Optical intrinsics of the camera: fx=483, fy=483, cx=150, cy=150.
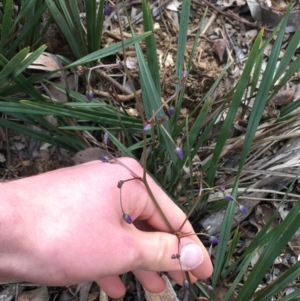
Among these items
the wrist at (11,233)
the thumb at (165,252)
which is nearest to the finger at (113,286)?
the thumb at (165,252)

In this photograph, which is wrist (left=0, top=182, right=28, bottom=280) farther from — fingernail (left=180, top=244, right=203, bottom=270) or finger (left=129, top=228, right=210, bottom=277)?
fingernail (left=180, top=244, right=203, bottom=270)

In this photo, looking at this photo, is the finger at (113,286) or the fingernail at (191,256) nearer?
the fingernail at (191,256)

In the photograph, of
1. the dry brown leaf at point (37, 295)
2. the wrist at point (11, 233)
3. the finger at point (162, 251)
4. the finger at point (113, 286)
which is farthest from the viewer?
the dry brown leaf at point (37, 295)

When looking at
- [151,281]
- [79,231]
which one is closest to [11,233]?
[79,231]

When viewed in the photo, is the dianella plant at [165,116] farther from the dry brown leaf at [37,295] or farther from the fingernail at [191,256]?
the dry brown leaf at [37,295]

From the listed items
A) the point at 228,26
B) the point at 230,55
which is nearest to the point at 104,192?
the point at 230,55

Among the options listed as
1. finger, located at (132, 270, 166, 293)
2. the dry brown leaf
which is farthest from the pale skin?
the dry brown leaf
